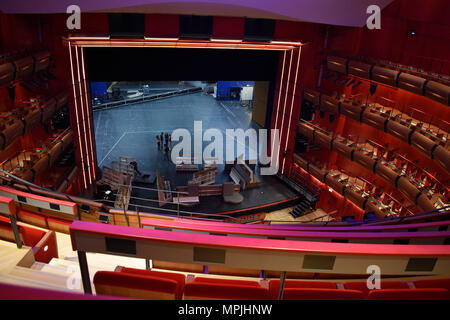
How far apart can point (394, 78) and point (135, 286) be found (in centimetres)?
1506

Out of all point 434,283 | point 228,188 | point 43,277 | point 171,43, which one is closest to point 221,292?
point 43,277

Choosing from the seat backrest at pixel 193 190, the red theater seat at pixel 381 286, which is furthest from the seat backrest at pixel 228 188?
the red theater seat at pixel 381 286

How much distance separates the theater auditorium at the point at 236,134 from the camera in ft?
23.3

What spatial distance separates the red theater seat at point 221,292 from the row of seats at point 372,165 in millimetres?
12412

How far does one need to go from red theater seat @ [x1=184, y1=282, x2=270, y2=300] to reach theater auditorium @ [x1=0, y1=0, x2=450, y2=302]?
1040 millimetres

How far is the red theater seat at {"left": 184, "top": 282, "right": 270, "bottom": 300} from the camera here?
11.9 ft

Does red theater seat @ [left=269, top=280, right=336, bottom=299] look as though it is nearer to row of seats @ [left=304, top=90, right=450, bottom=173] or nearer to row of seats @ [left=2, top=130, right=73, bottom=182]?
row of seats @ [left=304, top=90, right=450, bottom=173]

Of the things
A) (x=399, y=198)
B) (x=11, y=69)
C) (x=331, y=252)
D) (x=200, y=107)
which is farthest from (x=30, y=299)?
(x=200, y=107)

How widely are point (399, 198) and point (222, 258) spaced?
17.4m

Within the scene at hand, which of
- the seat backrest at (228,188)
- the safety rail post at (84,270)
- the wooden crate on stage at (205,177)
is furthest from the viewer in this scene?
the wooden crate on stage at (205,177)

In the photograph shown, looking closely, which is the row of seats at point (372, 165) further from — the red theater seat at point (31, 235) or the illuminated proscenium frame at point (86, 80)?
the red theater seat at point (31, 235)

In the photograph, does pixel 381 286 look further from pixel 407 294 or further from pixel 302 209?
pixel 302 209

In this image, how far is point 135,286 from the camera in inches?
145

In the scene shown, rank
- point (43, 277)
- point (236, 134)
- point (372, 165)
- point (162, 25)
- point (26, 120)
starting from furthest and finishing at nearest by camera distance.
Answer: point (236, 134) < point (372, 165) < point (162, 25) < point (26, 120) < point (43, 277)
